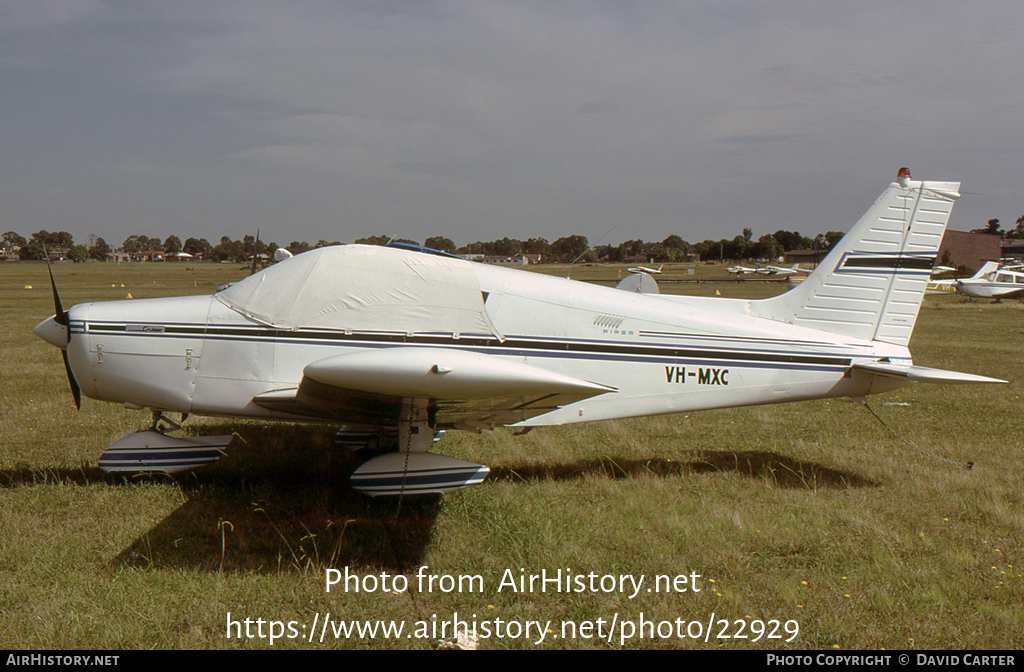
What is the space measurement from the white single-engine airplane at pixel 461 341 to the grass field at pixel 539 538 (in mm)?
575

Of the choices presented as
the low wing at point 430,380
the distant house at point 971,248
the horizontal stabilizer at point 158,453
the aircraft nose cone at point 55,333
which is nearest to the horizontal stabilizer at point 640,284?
the low wing at point 430,380

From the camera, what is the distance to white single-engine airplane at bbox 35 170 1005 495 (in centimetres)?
487

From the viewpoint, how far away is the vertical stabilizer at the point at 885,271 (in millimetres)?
5707

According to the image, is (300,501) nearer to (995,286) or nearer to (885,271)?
(885,271)

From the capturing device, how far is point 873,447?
22.5 ft

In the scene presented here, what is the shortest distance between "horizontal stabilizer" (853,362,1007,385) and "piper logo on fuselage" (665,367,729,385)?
1.24 metres

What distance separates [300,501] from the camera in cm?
511

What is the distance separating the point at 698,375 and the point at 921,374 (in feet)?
6.10

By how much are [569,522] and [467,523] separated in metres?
0.80

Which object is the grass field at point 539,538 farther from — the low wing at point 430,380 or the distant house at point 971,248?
the distant house at point 971,248

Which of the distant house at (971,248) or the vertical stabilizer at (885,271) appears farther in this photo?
the distant house at (971,248)

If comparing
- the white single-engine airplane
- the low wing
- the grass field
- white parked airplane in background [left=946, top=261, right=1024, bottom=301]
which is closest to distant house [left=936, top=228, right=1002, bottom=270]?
white parked airplane in background [left=946, top=261, right=1024, bottom=301]

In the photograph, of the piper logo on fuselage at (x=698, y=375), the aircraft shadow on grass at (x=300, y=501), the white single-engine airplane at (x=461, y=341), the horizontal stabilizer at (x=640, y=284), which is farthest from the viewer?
the horizontal stabilizer at (x=640, y=284)

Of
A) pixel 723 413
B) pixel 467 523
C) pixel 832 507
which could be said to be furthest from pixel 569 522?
pixel 723 413
